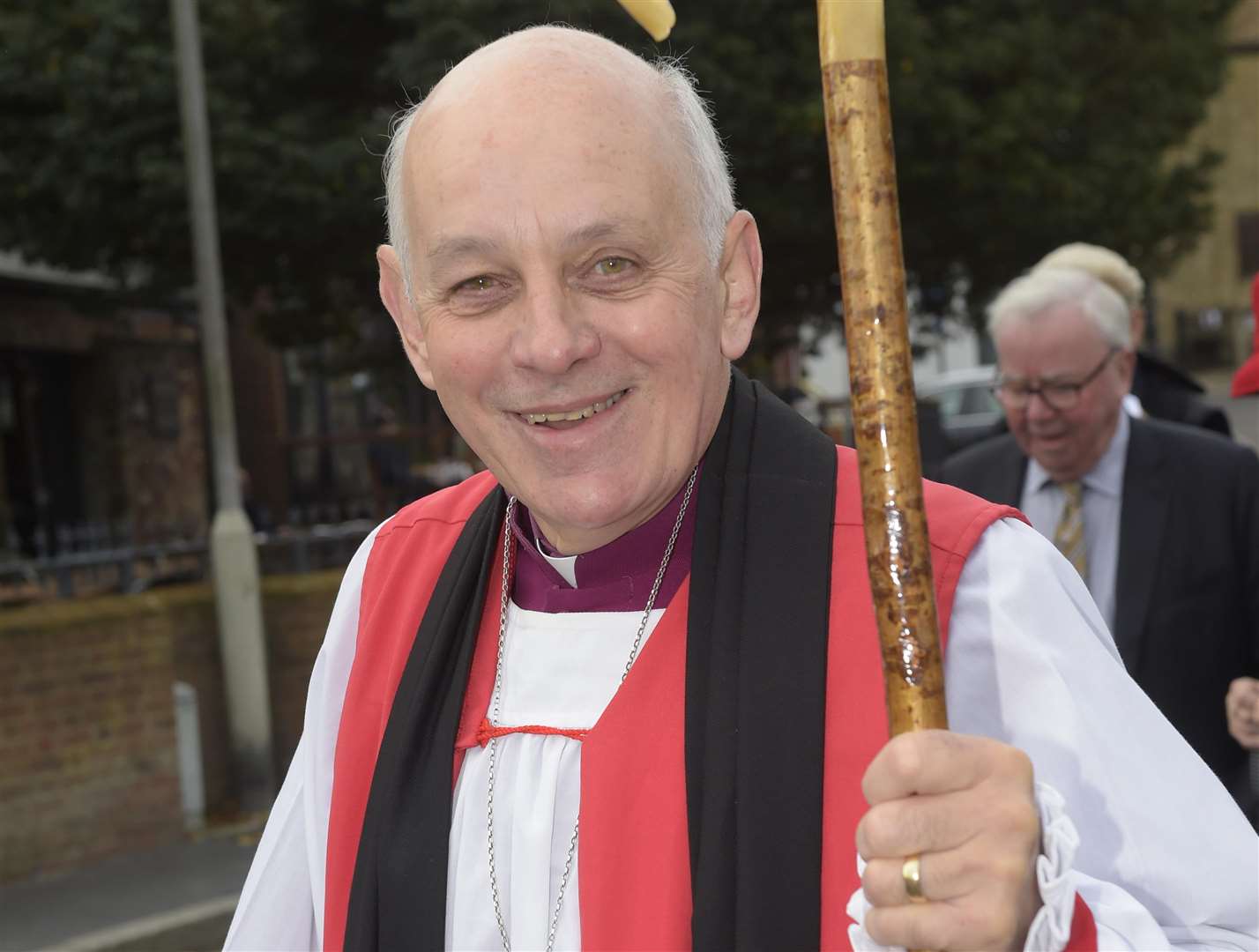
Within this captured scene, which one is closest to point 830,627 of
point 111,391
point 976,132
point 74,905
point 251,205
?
point 74,905

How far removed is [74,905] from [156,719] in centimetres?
132

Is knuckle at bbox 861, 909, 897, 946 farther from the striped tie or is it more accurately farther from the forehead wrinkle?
the striped tie

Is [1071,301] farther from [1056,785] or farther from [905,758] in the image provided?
[905,758]

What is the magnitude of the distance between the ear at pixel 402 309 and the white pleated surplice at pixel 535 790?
1.33 ft

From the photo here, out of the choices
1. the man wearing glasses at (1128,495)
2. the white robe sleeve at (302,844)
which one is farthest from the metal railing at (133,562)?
the white robe sleeve at (302,844)

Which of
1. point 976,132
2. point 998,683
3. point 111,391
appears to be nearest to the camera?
point 998,683

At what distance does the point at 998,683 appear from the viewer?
1.64m

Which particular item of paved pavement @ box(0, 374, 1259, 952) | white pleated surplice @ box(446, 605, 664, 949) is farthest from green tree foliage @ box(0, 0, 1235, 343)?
white pleated surplice @ box(446, 605, 664, 949)

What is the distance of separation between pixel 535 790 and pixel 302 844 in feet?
1.38

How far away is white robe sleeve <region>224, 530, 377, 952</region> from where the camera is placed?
203 centimetres

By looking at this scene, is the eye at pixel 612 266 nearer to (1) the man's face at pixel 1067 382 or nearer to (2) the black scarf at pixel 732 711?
(2) the black scarf at pixel 732 711

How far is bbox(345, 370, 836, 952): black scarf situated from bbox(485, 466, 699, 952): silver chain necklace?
3 centimetres

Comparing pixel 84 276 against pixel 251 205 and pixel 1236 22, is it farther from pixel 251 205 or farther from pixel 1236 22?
pixel 1236 22

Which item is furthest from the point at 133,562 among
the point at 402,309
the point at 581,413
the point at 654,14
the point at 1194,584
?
the point at 654,14
